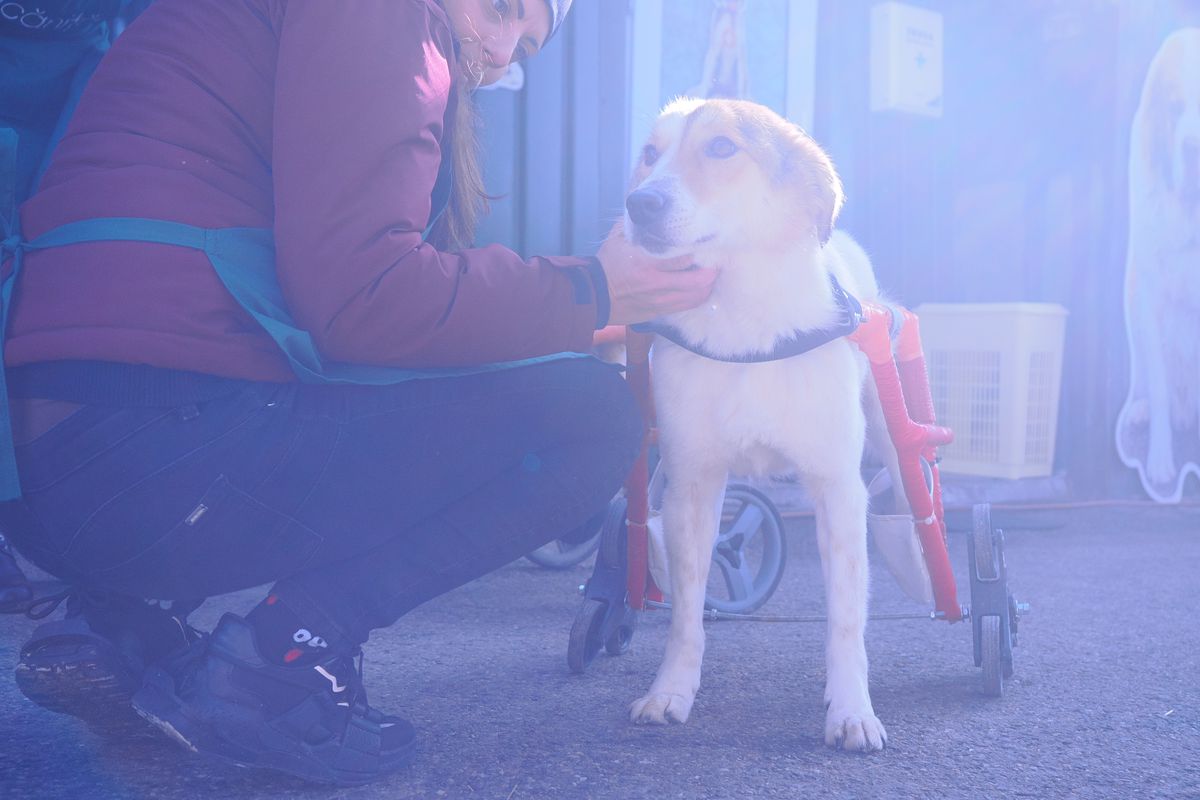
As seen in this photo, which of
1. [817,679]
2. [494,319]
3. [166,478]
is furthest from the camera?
[817,679]

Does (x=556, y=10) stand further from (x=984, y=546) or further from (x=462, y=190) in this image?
(x=984, y=546)

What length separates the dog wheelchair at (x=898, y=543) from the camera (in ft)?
6.84

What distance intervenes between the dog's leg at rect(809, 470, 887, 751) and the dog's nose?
60 cm

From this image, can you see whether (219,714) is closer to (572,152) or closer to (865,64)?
(572,152)

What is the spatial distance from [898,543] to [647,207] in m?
0.97

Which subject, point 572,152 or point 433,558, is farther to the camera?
point 572,152

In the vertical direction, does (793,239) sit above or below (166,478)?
above

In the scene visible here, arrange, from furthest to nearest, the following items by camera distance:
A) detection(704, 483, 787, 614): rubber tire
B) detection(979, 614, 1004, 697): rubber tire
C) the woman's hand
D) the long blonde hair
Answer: detection(704, 483, 787, 614): rubber tire, detection(979, 614, 1004, 697): rubber tire, the long blonde hair, the woman's hand

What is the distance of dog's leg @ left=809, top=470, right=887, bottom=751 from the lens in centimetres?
187

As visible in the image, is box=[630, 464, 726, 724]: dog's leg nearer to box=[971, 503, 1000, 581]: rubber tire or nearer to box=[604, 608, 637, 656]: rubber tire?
box=[604, 608, 637, 656]: rubber tire

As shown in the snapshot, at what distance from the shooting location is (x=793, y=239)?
2.07 m

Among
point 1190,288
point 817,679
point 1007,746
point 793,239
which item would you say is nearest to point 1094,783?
point 1007,746

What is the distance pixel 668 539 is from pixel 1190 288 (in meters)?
4.64

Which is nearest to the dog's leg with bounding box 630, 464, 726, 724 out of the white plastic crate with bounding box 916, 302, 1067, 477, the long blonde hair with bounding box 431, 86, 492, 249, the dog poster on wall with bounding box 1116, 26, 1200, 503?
the long blonde hair with bounding box 431, 86, 492, 249
